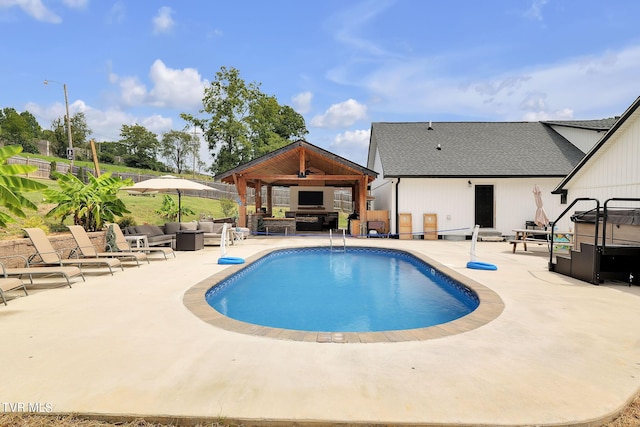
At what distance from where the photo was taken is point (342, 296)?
7.44 m

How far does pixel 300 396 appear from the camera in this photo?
2.76 meters

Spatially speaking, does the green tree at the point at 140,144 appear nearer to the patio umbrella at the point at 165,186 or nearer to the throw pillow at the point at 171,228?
the throw pillow at the point at 171,228

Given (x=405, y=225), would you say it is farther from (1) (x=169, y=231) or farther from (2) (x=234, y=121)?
(2) (x=234, y=121)

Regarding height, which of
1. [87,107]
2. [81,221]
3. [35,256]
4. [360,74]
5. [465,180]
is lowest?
[35,256]

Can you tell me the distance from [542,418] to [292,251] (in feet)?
35.3

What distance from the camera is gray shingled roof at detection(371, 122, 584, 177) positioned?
54.1ft

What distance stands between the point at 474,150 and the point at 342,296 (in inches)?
562

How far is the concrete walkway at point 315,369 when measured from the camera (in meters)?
2.59

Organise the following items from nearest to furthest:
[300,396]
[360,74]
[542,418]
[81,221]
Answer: [542,418], [300,396], [81,221], [360,74]

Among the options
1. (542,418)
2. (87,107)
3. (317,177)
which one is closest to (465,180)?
(317,177)

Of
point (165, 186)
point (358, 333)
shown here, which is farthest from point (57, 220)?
point (358, 333)

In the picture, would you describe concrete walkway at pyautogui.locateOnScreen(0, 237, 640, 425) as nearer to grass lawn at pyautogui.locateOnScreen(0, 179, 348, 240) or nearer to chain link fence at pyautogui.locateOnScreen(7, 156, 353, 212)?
grass lawn at pyautogui.locateOnScreen(0, 179, 348, 240)

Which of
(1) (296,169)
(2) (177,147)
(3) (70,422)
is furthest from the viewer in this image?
(2) (177,147)

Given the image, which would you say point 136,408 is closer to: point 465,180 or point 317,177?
point 317,177
